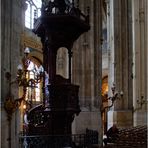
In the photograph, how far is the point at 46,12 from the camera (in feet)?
39.2

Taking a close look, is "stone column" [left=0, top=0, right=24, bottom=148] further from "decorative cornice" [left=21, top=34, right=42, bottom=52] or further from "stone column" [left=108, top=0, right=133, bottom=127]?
"decorative cornice" [left=21, top=34, right=42, bottom=52]

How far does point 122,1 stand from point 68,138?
11.7m

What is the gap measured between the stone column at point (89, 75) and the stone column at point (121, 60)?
10.6 ft


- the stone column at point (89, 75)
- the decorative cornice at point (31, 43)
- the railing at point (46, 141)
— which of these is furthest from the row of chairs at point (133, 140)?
the decorative cornice at point (31, 43)

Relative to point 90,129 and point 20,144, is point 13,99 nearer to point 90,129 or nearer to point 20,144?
point 20,144

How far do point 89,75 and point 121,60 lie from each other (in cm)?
419

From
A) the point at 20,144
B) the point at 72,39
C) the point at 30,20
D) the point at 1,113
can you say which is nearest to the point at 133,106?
the point at 72,39

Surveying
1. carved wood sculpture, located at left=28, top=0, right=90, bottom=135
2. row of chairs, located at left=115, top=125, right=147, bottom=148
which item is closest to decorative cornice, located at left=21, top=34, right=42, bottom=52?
carved wood sculpture, located at left=28, top=0, right=90, bottom=135

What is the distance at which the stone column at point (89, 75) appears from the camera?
16875 mm

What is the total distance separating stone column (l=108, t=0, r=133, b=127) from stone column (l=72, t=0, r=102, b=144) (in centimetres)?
323

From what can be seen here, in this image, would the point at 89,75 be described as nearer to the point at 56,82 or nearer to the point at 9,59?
the point at 56,82

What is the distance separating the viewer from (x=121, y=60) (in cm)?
2106

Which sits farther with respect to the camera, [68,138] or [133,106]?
[133,106]

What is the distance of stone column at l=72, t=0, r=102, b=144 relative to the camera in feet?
55.4
